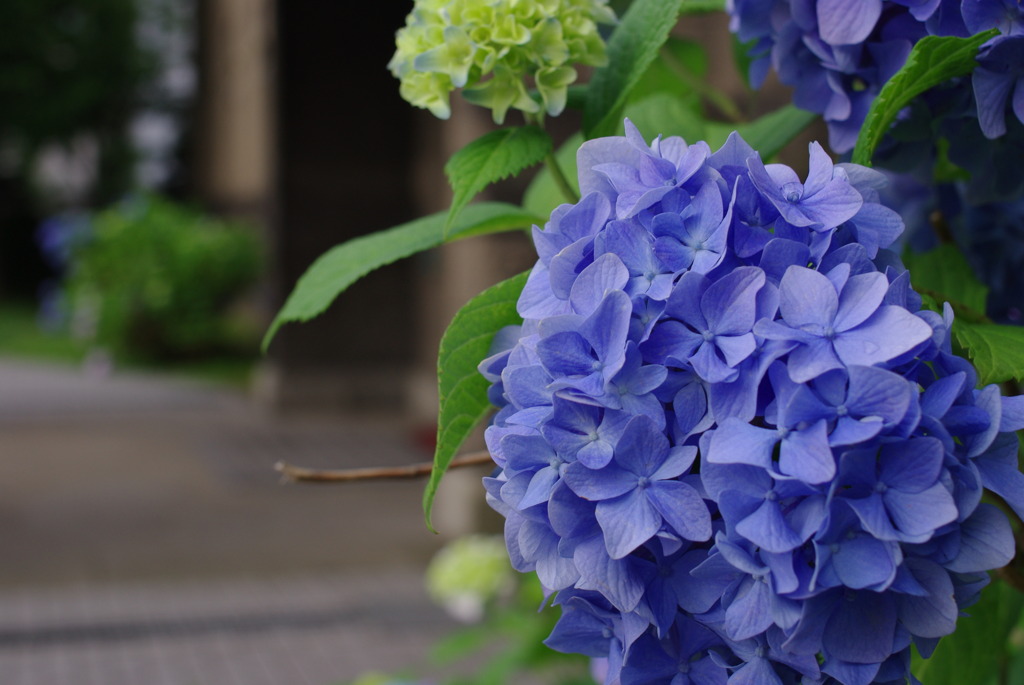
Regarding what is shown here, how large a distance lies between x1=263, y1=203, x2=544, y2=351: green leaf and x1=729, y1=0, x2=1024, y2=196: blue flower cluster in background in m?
0.18

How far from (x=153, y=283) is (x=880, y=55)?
31.7 feet

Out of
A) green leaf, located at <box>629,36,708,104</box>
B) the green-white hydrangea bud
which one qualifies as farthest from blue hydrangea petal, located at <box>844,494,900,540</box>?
the green-white hydrangea bud

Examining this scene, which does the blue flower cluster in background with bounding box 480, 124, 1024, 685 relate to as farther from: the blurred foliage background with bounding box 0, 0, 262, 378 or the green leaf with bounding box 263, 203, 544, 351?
the blurred foliage background with bounding box 0, 0, 262, 378

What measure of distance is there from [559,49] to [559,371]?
243mm

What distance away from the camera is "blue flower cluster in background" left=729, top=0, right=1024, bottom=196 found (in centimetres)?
59

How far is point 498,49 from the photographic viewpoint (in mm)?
662

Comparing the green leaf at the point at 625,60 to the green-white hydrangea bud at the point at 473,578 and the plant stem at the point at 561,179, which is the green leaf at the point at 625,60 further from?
the green-white hydrangea bud at the point at 473,578

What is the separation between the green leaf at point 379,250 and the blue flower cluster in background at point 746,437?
0.20 metres

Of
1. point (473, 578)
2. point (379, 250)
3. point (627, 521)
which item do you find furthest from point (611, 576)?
point (473, 578)

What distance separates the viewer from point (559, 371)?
1.61 feet

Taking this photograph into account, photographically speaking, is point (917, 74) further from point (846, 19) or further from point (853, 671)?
point (853, 671)

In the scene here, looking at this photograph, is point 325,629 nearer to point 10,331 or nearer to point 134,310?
point 134,310

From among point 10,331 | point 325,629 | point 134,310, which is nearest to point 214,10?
point 10,331

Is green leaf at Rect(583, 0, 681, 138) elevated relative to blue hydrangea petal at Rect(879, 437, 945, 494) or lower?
elevated
